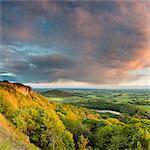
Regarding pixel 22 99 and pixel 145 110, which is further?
pixel 145 110

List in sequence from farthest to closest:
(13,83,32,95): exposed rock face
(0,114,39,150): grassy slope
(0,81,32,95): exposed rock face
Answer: (13,83,32,95): exposed rock face, (0,81,32,95): exposed rock face, (0,114,39,150): grassy slope

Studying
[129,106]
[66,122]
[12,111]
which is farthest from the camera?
[129,106]

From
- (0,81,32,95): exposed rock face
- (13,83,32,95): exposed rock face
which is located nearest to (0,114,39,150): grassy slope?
(0,81,32,95): exposed rock face

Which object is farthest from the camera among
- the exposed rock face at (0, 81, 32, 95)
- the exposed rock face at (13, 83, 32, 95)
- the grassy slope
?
the exposed rock face at (13, 83, 32, 95)

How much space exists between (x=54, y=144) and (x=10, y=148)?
769 centimetres

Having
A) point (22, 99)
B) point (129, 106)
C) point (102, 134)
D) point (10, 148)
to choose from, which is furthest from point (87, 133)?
point (129, 106)

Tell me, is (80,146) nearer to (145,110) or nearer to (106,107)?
(145,110)

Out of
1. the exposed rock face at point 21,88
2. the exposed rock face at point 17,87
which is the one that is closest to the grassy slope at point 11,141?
the exposed rock face at point 17,87

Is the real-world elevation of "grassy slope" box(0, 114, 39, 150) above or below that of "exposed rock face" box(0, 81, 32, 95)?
below

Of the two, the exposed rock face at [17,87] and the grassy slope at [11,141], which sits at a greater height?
the exposed rock face at [17,87]

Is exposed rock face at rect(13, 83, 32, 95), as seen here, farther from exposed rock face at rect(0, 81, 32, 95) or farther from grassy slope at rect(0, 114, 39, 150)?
grassy slope at rect(0, 114, 39, 150)

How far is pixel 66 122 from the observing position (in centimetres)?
2998

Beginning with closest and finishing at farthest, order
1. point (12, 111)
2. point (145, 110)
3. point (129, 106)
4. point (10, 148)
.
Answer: point (10, 148), point (12, 111), point (145, 110), point (129, 106)

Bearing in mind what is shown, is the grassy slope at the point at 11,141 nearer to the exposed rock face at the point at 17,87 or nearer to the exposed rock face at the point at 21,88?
the exposed rock face at the point at 17,87
